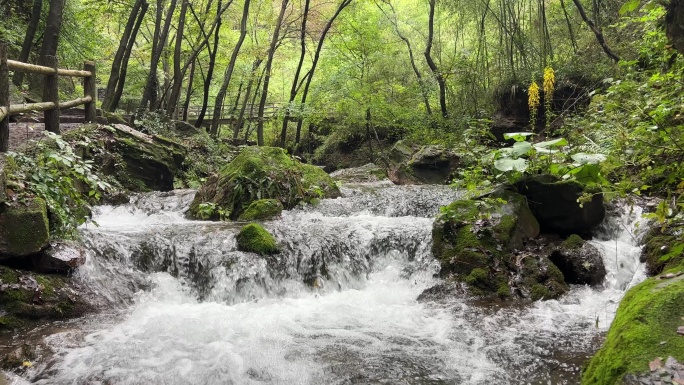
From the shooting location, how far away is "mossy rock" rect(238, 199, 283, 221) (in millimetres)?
7923

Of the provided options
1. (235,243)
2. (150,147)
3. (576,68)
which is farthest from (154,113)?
(576,68)

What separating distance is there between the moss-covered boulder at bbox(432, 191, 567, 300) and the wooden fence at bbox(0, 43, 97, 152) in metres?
5.29

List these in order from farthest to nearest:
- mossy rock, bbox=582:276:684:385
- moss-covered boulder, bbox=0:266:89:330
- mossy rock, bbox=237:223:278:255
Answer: mossy rock, bbox=237:223:278:255 → moss-covered boulder, bbox=0:266:89:330 → mossy rock, bbox=582:276:684:385

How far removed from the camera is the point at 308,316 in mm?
4645

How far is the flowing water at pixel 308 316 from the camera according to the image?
3.27 meters

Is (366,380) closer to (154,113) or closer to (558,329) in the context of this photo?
(558,329)

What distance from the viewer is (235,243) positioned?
6020 mm

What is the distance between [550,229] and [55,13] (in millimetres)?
9414

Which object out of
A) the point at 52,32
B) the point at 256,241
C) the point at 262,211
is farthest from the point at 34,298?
the point at 52,32

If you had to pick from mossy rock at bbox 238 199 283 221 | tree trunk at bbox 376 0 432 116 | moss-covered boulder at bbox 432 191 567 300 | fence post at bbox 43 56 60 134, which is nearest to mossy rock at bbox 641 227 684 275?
moss-covered boulder at bbox 432 191 567 300

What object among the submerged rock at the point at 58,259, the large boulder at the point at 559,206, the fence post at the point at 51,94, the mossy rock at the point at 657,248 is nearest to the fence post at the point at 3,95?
the submerged rock at the point at 58,259

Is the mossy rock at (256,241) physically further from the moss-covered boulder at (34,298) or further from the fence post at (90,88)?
the fence post at (90,88)

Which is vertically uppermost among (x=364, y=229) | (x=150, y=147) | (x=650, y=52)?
(x=650, y=52)

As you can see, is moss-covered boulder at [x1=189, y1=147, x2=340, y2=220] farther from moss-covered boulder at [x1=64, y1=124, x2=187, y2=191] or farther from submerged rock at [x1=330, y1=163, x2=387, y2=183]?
submerged rock at [x1=330, y1=163, x2=387, y2=183]
